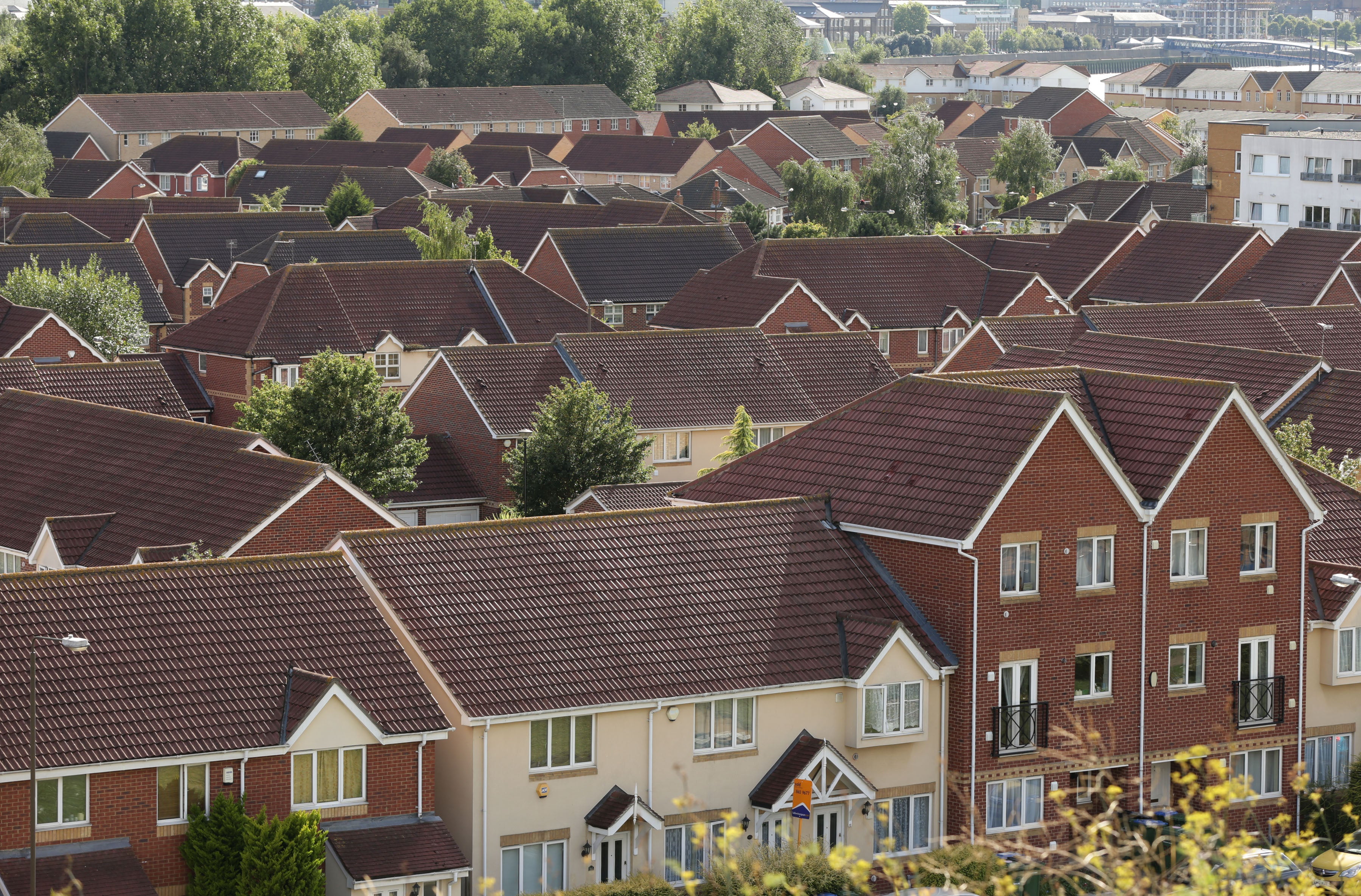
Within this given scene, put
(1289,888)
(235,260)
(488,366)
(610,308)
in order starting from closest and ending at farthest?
(1289,888) < (488,366) < (610,308) < (235,260)

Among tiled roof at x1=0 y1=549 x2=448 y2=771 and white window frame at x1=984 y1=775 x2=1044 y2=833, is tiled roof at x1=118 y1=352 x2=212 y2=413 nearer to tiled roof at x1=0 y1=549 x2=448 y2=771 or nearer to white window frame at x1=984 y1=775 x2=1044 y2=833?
tiled roof at x1=0 y1=549 x2=448 y2=771

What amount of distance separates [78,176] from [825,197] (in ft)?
169

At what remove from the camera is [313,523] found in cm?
4319

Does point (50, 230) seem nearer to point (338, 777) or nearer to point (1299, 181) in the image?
point (1299, 181)

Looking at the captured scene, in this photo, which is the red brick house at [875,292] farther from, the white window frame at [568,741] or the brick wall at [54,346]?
the white window frame at [568,741]

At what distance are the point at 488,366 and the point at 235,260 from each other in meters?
45.5

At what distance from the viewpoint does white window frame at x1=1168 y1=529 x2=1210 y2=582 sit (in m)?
38.9

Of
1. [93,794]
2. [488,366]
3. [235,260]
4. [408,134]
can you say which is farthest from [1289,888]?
[408,134]

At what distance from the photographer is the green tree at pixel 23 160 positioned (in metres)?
142

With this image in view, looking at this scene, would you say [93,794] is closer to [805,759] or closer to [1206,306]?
[805,759]

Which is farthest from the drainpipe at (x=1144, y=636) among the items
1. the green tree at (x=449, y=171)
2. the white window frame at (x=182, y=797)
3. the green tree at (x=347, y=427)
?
the green tree at (x=449, y=171)

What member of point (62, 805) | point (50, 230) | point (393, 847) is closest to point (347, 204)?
point (50, 230)

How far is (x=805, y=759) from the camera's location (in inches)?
1390

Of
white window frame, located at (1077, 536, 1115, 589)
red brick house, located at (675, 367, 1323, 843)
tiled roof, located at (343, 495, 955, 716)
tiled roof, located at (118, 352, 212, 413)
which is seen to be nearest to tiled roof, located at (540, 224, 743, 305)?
tiled roof, located at (118, 352, 212, 413)
